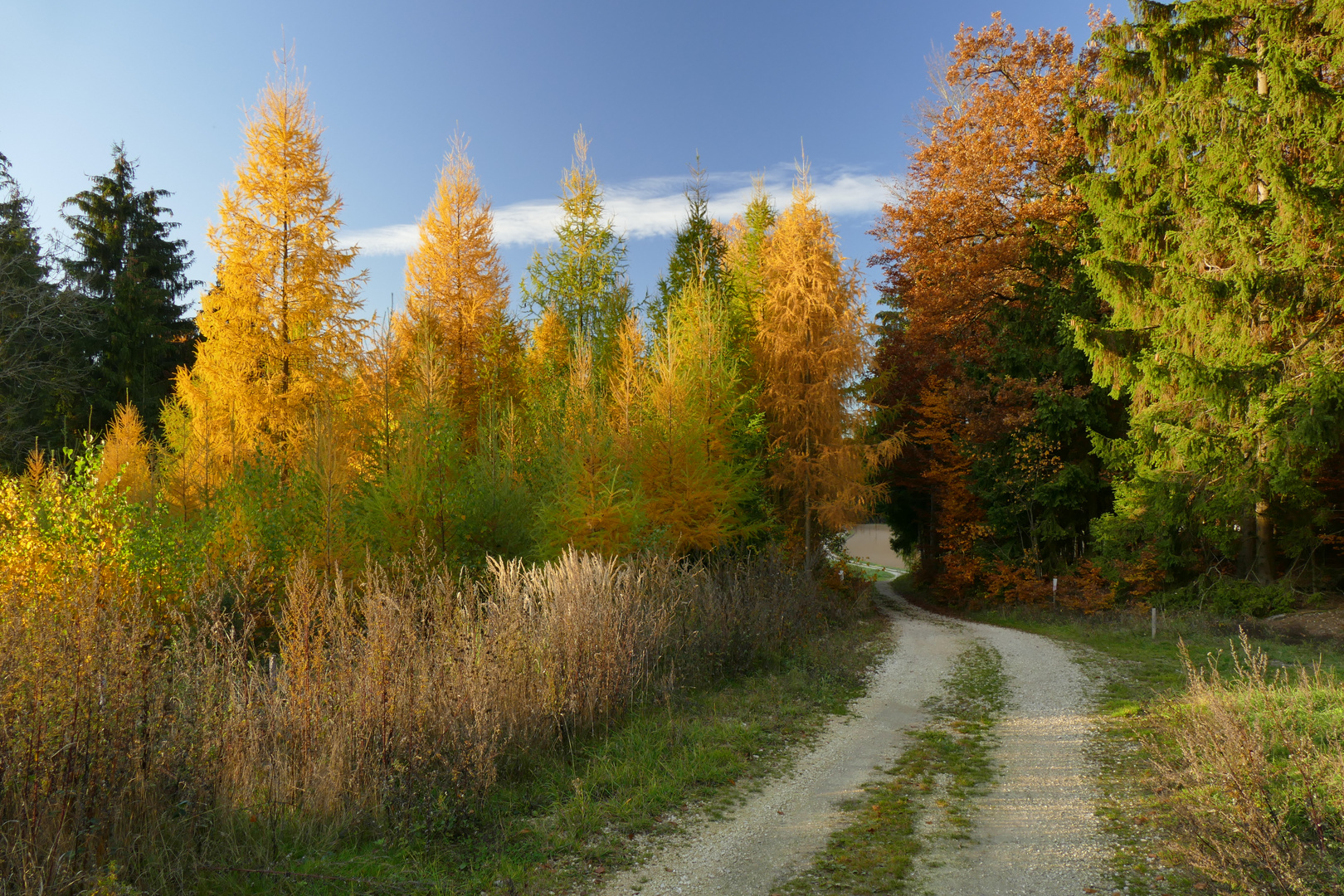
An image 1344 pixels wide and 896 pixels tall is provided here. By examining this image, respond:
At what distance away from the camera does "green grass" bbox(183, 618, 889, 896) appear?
4.21m

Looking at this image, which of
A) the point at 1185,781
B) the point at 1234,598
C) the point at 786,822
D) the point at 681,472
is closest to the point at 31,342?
the point at 681,472

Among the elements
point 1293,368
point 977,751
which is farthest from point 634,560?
point 1293,368

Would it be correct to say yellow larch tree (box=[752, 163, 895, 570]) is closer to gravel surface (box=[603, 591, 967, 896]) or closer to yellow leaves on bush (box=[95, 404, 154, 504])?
gravel surface (box=[603, 591, 967, 896])

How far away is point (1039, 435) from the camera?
1920cm

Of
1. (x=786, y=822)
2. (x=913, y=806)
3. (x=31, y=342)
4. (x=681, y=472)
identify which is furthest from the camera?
(x=31, y=342)

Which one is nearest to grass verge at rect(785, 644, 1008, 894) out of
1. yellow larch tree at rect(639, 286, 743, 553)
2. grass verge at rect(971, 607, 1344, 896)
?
grass verge at rect(971, 607, 1344, 896)

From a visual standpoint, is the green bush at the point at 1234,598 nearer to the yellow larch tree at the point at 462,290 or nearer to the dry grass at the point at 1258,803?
the dry grass at the point at 1258,803

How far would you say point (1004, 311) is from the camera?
20062mm

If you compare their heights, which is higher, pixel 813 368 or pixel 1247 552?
pixel 813 368

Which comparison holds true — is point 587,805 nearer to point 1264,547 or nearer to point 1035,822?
point 1035,822

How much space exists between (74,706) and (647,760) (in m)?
4.09

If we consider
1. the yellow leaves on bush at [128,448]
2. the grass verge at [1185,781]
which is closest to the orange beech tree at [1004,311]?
the grass verge at [1185,781]

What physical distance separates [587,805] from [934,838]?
2.51m

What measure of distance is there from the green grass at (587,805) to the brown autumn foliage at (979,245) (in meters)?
12.9
